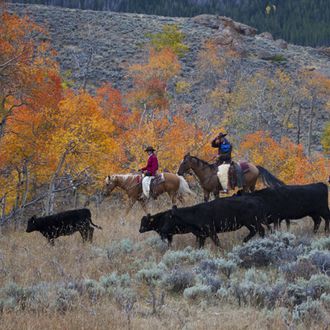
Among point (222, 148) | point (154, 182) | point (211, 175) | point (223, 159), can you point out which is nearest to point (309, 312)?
point (211, 175)

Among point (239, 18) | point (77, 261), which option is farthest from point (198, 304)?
point (239, 18)

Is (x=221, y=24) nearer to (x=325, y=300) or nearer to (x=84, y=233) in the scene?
(x=84, y=233)

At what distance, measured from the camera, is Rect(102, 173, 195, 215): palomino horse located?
1698cm

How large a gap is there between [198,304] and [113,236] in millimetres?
5783

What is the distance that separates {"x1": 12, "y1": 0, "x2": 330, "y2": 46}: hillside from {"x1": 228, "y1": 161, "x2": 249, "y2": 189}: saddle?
112m

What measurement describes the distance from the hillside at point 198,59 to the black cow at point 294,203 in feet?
94.2

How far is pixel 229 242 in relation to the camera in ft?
35.7

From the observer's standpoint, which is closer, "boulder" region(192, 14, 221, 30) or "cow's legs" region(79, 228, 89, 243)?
"cow's legs" region(79, 228, 89, 243)

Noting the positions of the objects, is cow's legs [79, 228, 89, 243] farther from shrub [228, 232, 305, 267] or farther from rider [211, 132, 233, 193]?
rider [211, 132, 233, 193]

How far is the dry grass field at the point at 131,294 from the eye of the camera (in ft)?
20.2

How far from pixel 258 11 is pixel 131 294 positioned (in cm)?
14403

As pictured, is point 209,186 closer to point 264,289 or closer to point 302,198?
point 302,198

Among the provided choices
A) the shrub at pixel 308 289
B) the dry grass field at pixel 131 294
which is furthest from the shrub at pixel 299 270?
the shrub at pixel 308 289

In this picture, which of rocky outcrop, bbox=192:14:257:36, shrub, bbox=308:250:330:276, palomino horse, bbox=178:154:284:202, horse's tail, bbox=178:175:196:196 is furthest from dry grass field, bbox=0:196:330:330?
rocky outcrop, bbox=192:14:257:36
